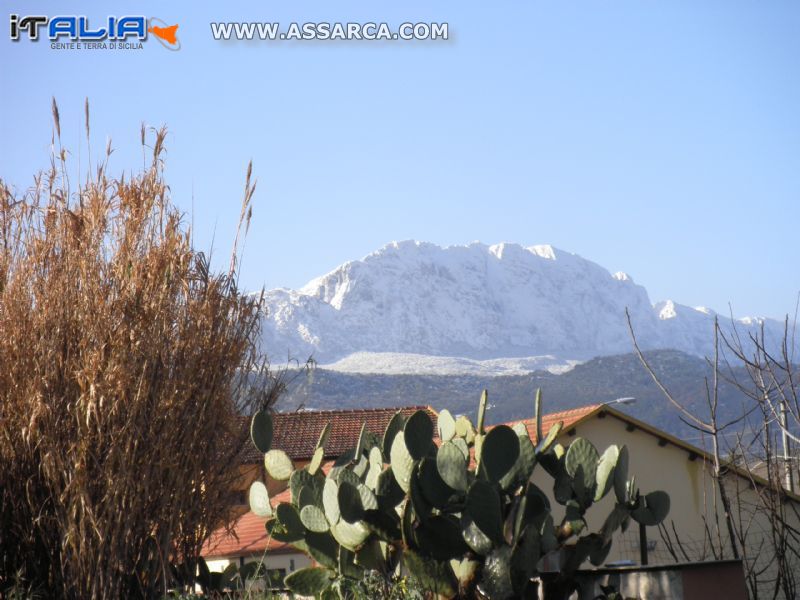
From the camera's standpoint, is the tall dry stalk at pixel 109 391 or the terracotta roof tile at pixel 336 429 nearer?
the tall dry stalk at pixel 109 391

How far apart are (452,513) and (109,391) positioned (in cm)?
266

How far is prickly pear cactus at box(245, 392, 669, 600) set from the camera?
24.1 ft

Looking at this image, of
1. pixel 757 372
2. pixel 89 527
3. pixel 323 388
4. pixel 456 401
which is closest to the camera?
pixel 89 527

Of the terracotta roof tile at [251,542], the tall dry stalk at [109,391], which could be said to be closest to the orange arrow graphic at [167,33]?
the tall dry stalk at [109,391]

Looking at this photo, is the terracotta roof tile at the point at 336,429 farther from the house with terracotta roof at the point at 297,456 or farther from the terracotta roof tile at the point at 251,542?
the terracotta roof tile at the point at 251,542

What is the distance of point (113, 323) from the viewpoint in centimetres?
723

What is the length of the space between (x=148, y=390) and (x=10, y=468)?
1171 millimetres

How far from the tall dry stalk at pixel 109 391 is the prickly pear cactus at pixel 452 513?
847mm

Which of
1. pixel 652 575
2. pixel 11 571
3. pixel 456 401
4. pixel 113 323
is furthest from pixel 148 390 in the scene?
pixel 456 401

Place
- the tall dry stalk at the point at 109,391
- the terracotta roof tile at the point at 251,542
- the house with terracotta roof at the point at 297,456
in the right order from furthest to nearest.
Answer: the house with terracotta roof at the point at 297,456 < the terracotta roof tile at the point at 251,542 < the tall dry stalk at the point at 109,391

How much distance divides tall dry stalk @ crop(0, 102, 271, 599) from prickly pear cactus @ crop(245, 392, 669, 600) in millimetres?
847

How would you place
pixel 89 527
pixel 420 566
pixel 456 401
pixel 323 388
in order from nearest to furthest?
pixel 89 527
pixel 420 566
pixel 456 401
pixel 323 388

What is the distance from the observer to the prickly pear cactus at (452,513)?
7340mm

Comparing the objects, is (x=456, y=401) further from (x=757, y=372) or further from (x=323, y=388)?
(x=757, y=372)
